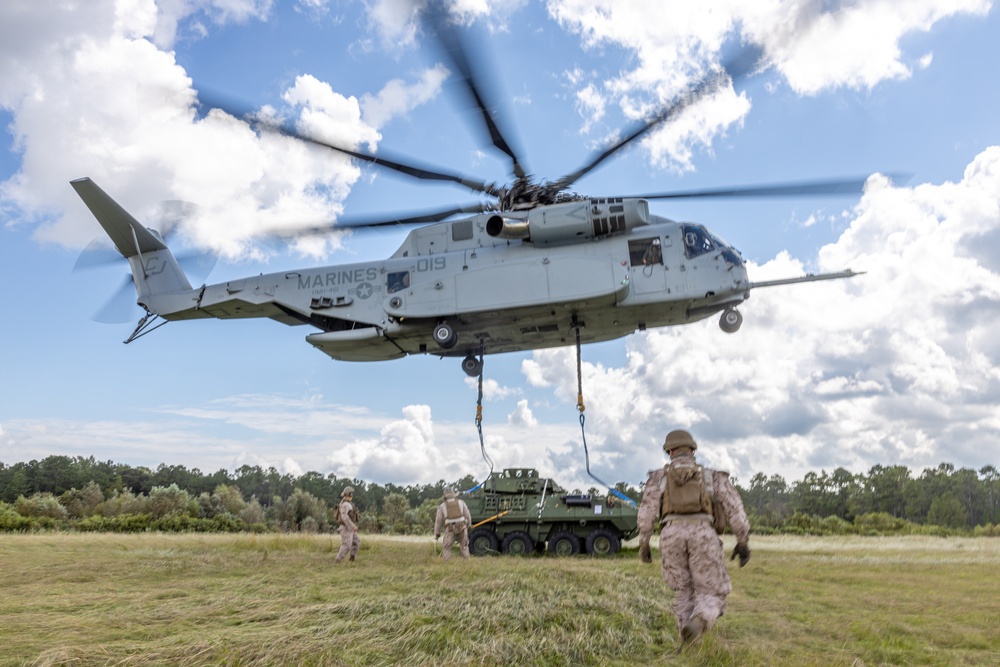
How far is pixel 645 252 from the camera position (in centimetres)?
1170

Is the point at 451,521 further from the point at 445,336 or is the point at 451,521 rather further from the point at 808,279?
the point at 808,279

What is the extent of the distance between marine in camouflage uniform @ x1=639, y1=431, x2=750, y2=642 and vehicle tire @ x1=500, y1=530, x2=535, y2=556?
8327mm

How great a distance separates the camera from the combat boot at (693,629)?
4.73m

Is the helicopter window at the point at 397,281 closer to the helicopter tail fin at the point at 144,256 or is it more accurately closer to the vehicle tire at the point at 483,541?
the helicopter tail fin at the point at 144,256

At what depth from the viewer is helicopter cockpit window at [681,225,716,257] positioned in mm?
11617

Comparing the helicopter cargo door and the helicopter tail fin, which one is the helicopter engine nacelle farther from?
the helicopter tail fin

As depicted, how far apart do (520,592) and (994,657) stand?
11.3 feet

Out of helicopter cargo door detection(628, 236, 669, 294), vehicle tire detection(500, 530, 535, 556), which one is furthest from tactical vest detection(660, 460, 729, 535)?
vehicle tire detection(500, 530, 535, 556)

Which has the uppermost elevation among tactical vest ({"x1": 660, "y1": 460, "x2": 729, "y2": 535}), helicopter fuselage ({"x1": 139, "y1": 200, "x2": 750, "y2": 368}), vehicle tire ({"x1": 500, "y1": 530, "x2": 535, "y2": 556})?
helicopter fuselage ({"x1": 139, "y1": 200, "x2": 750, "y2": 368})

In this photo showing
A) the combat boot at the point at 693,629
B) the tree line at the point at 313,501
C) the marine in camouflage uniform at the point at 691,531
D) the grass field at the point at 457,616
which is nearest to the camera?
the grass field at the point at 457,616

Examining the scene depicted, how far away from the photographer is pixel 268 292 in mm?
13055

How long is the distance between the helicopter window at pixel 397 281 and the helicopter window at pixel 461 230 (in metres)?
1.09

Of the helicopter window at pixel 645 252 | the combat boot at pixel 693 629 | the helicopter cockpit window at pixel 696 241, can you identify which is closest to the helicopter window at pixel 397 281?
the helicopter window at pixel 645 252

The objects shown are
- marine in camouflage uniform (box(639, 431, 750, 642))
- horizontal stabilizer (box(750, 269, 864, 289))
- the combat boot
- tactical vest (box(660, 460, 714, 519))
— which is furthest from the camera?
horizontal stabilizer (box(750, 269, 864, 289))
